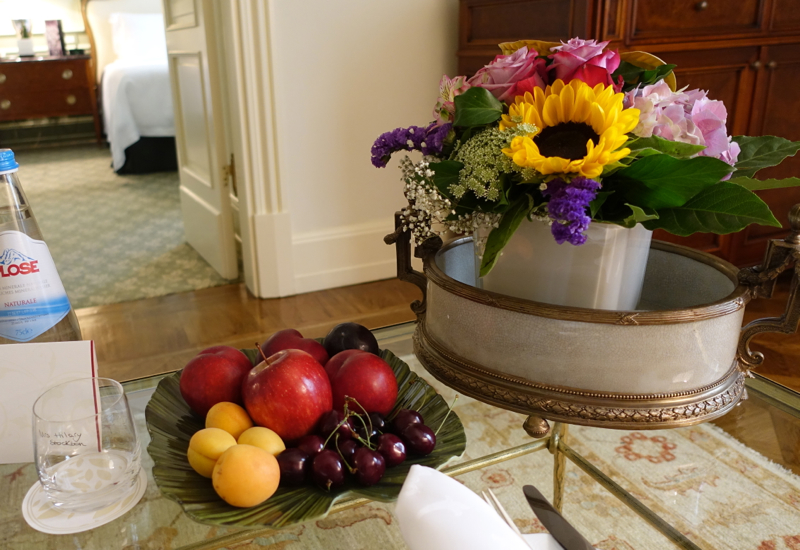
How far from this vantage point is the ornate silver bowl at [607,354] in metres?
0.54

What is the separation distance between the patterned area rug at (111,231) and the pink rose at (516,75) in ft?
5.69

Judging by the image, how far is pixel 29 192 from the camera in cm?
353

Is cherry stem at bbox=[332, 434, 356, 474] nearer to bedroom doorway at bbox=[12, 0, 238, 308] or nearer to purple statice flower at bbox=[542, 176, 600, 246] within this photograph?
purple statice flower at bbox=[542, 176, 600, 246]

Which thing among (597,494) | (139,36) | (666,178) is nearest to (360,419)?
(666,178)

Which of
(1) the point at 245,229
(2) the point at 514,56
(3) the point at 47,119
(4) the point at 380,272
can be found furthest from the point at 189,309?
(3) the point at 47,119

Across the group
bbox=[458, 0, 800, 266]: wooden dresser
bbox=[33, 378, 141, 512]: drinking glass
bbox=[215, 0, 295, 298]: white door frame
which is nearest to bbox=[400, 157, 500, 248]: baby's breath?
bbox=[33, 378, 141, 512]: drinking glass

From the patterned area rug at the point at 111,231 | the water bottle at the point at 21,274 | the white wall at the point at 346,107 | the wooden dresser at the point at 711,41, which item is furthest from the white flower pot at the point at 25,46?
the water bottle at the point at 21,274

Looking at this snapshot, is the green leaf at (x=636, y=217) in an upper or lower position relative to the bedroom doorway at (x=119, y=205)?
upper

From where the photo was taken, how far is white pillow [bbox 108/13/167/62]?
469 cm

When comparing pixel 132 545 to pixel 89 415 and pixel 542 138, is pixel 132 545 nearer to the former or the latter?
pixel 89 415

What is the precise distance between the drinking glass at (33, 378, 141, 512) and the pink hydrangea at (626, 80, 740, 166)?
53 cm

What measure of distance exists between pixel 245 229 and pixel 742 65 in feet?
4.86

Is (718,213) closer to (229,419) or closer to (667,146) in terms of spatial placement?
(667,146)

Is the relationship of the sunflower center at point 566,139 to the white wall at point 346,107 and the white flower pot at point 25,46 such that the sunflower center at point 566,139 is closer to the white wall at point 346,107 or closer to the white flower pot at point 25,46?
the white wall at point 346,107
